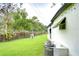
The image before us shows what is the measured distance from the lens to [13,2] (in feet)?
11.4

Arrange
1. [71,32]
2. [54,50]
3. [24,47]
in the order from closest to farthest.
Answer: [71,32], [54,50], [24,47]

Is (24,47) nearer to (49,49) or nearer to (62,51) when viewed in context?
(49,49)

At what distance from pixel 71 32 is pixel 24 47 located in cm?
120

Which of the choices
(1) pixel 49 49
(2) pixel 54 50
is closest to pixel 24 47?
(1) pixel 49 49

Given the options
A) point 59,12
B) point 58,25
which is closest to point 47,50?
point 58,25

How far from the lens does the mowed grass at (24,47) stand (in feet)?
11.5

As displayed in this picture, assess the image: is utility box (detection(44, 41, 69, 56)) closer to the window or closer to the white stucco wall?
the white stucco wall

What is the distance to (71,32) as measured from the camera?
3.21m

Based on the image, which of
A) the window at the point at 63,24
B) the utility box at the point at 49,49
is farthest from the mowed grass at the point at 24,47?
the window at the point at 63,24

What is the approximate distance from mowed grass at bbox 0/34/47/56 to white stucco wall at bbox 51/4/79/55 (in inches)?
18.7

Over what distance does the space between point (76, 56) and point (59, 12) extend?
1.14m

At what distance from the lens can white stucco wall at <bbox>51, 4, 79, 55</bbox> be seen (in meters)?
3.03

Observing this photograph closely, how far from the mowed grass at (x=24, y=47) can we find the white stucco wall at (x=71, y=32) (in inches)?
18.7

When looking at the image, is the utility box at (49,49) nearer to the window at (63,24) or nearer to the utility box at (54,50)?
the utility box at (54,50)
